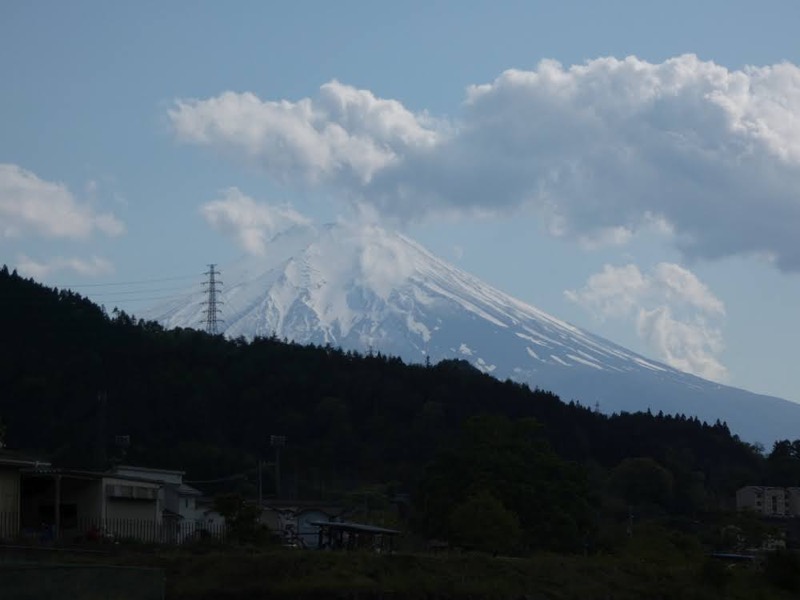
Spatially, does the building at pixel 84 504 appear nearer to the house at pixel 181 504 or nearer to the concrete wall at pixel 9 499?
the concrete wall at pixel 9 499

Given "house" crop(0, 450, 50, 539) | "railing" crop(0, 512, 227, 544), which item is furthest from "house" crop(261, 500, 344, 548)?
"house" crop(0, 450, 50, 539)

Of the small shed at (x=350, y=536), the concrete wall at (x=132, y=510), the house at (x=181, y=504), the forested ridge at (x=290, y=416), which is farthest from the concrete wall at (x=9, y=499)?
the forested ridge at (x=290, y=416)

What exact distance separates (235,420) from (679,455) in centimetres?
2790

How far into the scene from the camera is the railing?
110 ft

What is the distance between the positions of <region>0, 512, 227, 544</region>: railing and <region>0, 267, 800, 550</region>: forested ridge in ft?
88.7

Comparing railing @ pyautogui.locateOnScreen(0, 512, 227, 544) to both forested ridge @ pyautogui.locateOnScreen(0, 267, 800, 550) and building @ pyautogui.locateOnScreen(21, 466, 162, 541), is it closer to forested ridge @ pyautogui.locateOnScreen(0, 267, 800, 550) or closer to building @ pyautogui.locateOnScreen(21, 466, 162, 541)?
building @ pyautogui.locateOnScreen(21, 466, 162, 541)

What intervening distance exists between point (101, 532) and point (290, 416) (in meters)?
54.7

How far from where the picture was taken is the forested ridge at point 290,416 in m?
80.9

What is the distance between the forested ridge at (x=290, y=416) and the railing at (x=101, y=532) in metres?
27.0

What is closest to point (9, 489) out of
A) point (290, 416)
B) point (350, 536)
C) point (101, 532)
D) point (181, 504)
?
point (101, 532)

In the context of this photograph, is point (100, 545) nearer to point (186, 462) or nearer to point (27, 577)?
point (27, 577)

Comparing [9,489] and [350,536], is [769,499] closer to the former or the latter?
[350,536]

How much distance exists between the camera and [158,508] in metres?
41.5

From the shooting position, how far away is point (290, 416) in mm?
90938
